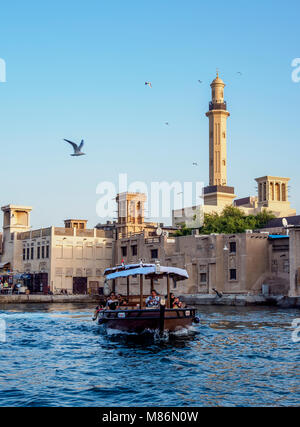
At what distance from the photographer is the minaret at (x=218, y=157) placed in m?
102

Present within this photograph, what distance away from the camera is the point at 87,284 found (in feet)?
275

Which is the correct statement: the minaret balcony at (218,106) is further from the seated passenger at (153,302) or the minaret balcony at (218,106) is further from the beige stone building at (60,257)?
the seated passenger at (153,302)

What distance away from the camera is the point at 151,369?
1833cm

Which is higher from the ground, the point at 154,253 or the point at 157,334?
the point at 154,253

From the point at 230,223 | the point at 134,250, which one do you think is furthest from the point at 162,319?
the point at 134,250

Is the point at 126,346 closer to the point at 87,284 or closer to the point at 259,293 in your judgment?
the point at 259,293

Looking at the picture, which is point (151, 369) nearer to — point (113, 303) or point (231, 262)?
point (113, 303)

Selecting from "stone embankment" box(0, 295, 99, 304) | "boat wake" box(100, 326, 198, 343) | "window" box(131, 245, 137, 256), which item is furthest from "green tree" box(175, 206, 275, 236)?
"boat wake" box(100, 326, 198, 343)

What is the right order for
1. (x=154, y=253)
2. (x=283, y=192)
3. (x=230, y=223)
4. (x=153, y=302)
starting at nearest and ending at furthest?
(x=153, y=302)
(x=154, y=253)
(x=230, y=223)
(x=283, y=192)

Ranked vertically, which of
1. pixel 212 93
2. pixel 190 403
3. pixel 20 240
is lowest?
pixel 190 403

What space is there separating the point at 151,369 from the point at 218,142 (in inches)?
3436
